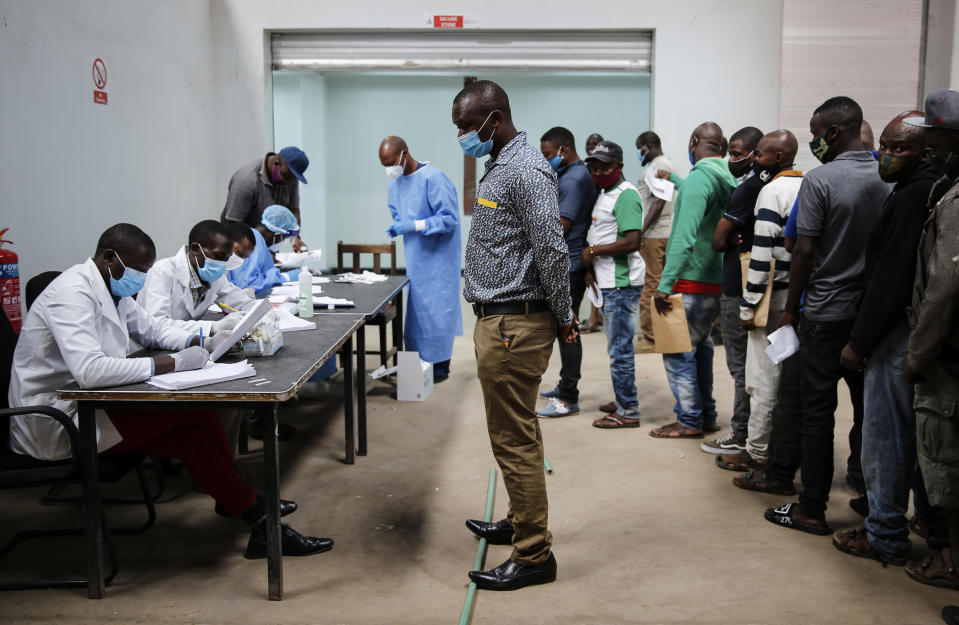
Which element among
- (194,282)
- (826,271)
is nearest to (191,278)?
(194,282)

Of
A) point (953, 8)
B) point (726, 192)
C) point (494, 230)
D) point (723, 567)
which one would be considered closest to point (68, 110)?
point (494, 230)

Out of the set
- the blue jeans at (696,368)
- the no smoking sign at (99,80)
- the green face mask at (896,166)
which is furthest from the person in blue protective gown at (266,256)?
the green face mask at (896,166)

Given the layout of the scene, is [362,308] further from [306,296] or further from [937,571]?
[937,571]

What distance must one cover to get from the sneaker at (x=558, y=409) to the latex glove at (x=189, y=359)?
7.99 feet

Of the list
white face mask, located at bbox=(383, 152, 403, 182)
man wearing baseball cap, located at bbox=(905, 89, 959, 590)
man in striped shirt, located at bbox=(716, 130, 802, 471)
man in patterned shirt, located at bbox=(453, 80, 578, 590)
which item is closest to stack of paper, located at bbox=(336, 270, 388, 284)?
white face mask, located at bbox=(383, 152, 403, 182)

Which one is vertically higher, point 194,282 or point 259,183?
point 259,183

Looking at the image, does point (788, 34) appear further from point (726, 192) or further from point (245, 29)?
point (245, 29)

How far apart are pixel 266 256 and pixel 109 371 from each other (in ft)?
7.29

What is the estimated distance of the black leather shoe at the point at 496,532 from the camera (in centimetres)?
306

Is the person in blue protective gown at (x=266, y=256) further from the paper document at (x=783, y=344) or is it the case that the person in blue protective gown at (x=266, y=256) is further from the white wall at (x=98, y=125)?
the paper document at (x=783, y=344)

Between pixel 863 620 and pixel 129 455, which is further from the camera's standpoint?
pixel 129 455

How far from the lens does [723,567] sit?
2838 mm

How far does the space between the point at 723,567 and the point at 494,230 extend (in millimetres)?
1461

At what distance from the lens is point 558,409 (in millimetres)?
4746
